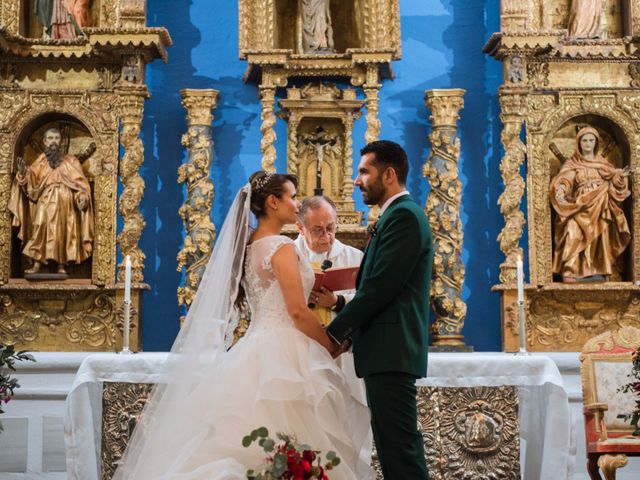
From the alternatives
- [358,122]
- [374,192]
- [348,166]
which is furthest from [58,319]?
[374,192]

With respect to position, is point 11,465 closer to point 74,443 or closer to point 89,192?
point 74,443

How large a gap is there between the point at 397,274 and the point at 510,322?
366cm

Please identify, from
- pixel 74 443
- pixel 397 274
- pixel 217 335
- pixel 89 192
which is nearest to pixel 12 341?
pixel 89 192

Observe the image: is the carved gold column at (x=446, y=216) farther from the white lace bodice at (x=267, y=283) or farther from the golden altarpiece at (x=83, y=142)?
the white lace bodice at (x=267, y=283)

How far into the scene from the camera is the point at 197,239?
24.5ft

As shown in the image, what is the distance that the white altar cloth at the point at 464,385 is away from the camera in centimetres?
529

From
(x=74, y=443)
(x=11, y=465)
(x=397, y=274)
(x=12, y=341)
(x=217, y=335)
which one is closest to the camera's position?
(x=397, y=274)

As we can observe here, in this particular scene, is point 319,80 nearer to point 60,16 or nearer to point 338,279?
point 60,16

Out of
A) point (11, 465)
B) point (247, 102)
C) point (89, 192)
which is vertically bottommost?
point (11, 465)

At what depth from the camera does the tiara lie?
14.6 feet

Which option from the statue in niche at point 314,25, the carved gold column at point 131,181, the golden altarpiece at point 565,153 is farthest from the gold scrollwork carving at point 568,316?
the carved gold column at point 131,181

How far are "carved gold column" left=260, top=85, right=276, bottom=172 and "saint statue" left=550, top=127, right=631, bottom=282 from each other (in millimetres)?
2233

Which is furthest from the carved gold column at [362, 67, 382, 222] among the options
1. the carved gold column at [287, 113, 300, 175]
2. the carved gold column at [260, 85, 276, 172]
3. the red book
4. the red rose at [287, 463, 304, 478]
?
the red rose at [287, 463, 304, 478]

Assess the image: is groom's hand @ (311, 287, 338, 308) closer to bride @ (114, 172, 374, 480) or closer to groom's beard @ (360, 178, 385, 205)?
bride @ (114, 172, 374, 480)
